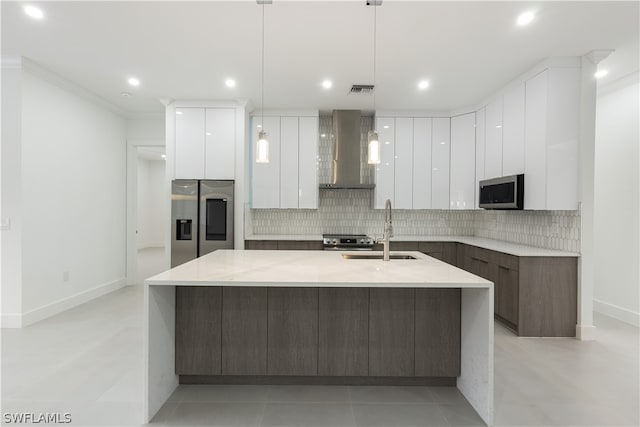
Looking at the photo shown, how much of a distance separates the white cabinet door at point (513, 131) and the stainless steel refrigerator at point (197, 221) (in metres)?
3.46

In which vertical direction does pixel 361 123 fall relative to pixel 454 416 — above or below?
above

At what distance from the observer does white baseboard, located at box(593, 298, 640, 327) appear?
4.02 m

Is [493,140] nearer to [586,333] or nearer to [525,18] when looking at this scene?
[525,18]

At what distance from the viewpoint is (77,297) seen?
15.3ft

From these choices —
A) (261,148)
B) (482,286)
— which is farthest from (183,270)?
(482,286)

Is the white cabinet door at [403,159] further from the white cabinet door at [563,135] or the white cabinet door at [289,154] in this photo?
the white cabinet door at [563,135]

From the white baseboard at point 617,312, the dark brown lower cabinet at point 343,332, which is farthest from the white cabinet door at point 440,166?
the dark brown lower cabinet at point 343,332

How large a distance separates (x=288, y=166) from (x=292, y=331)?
3.16m

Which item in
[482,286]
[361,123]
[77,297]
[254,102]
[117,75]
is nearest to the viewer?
[482,286]

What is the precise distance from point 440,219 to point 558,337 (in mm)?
2515

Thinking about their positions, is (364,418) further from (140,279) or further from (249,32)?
(140,279)

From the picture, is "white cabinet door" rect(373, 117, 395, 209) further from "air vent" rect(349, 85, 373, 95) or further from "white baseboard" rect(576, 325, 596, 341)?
"white baseboard" rect(576, 325, 596, 341)

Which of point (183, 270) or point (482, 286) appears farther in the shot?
point (183, 270)

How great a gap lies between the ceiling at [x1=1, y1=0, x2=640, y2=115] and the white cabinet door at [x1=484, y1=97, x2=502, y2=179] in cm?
25
